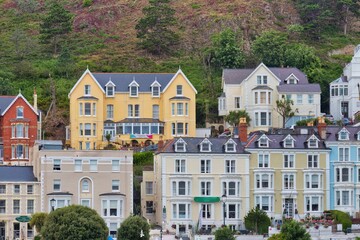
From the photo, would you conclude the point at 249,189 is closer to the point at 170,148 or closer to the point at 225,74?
the point at 170,148

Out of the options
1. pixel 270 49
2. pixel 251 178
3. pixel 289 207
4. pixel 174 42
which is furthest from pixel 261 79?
pixel 174 42

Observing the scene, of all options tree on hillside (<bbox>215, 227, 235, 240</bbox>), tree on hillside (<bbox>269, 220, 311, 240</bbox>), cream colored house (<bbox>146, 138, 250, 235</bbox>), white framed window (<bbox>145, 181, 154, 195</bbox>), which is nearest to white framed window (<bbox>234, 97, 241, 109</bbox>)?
white framed window (<bbox>145, 181, 154, 195</bbox>)

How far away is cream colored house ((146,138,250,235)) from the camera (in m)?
133

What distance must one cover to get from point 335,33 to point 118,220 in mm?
64811

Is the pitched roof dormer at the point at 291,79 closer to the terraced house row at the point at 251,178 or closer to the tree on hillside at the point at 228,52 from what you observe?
the tree on hillside at the point at 228,52

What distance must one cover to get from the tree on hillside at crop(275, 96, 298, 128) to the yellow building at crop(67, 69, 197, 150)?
857cm

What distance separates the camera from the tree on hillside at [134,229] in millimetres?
122656

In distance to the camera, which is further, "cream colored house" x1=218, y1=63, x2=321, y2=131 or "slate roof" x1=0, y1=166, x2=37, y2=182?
"cream colored house" x1=218, y1=63, x2=321, y2=131

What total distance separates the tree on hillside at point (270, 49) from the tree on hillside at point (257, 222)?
130ft

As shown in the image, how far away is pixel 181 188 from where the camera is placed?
5246 inches

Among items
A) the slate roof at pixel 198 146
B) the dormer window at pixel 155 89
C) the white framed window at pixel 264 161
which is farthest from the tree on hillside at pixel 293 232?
the dormer window at pixel 155 89

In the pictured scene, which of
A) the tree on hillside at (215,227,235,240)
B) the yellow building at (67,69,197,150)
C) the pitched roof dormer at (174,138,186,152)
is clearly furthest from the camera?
the yellow building at (67,69,197,150)

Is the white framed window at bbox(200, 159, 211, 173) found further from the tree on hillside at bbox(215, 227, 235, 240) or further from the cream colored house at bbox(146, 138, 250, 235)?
the tree on hillside at bbox(215, 227, 235, 240)

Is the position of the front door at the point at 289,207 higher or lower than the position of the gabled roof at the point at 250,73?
lower
